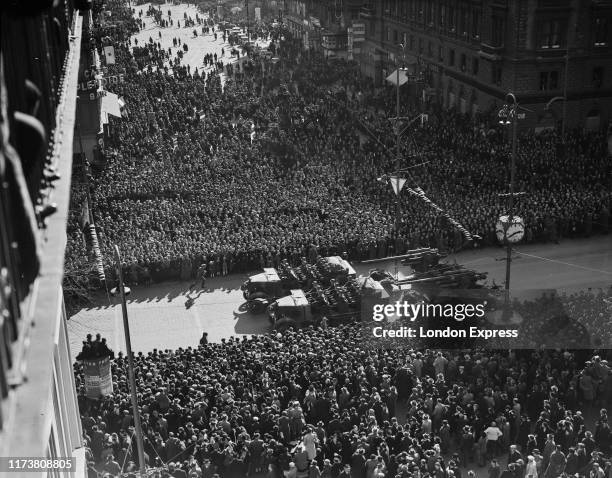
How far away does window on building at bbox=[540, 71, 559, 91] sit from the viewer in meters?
54.5

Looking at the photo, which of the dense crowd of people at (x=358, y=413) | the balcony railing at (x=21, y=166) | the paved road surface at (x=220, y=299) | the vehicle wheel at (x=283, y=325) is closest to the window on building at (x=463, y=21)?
the paved road surface at (x=220, y=299)

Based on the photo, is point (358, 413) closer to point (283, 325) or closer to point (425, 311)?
point (425, 311)

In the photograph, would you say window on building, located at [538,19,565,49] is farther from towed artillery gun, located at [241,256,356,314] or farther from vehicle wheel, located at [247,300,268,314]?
vehicle wheel, located at [247,300,268,314]

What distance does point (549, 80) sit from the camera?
179 feet

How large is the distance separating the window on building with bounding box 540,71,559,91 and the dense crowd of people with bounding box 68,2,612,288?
17.4 feet

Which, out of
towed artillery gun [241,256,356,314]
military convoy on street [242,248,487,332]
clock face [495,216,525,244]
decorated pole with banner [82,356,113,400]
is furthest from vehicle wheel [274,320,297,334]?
decorated pole with banner [82,356,113,400]

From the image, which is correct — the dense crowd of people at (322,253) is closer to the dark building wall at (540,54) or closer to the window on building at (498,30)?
the dark building wall at (540,54)

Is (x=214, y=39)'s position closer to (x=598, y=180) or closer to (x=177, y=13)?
(x=177, y=13)

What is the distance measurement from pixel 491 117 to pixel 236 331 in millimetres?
28487

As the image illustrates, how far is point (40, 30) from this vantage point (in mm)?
11422

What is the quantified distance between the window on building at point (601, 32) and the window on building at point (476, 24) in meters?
7.89

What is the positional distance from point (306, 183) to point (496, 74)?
1951 centimetres

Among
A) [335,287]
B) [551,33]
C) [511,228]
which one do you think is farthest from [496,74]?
[511,228]

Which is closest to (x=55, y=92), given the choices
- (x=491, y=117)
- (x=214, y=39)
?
(x=491, y=117)
